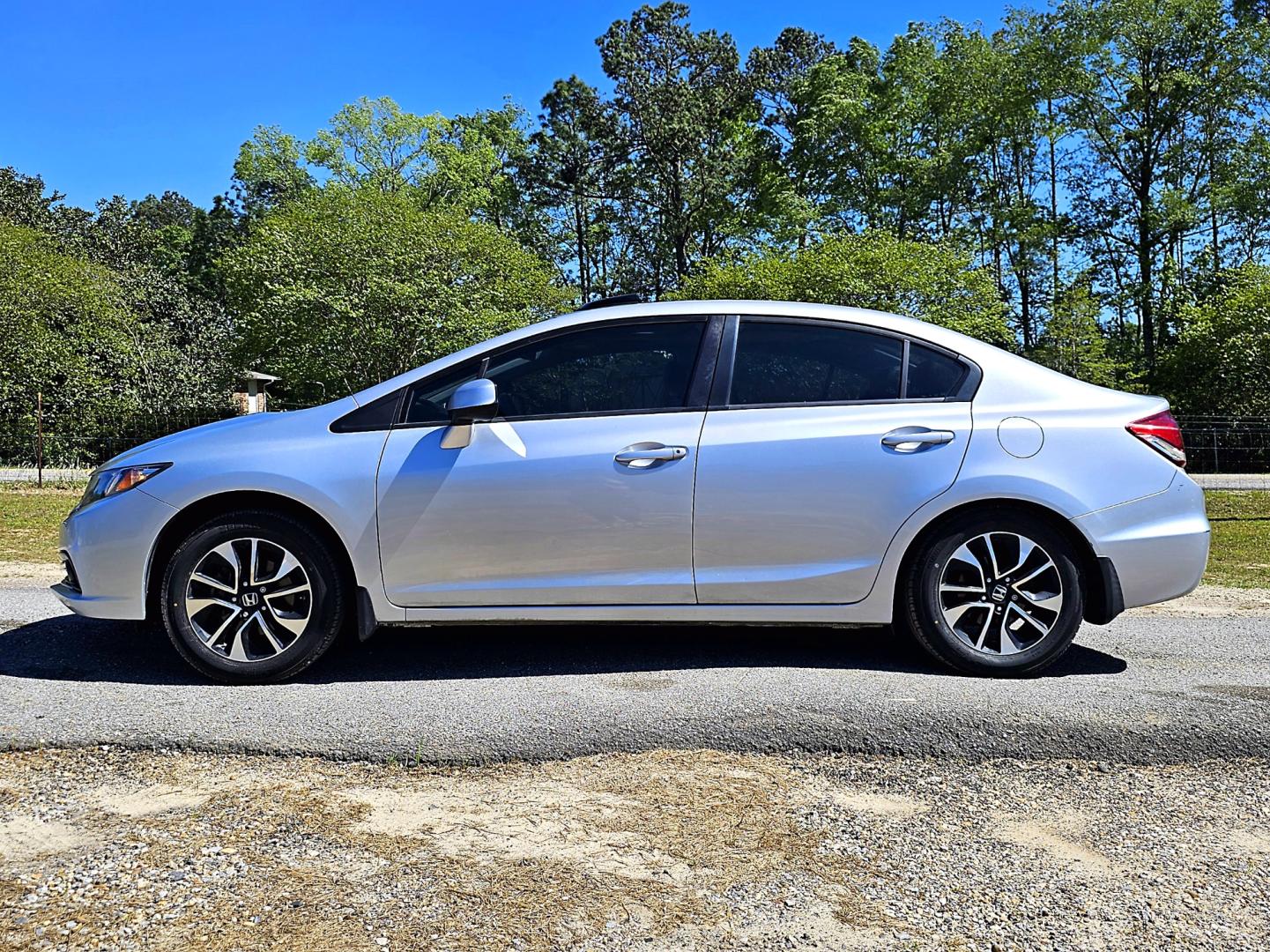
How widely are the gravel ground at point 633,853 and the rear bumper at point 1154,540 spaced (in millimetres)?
1087

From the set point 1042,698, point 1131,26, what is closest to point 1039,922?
point 1042,698

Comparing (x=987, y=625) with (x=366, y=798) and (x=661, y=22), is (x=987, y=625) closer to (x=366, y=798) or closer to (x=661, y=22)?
(x=366, y=798)

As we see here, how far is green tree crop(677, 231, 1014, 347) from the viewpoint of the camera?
27406 mm

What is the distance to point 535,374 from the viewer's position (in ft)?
15.3

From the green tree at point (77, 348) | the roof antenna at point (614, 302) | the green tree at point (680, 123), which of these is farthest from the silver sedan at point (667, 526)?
the green tree at point (680, 123)

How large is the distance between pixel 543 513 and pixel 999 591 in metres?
2.01

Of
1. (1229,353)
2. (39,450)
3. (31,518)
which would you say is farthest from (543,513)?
(1229,353)

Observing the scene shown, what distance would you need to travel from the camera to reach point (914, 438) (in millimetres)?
4469

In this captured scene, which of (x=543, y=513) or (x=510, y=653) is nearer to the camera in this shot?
(x=543, y=513)

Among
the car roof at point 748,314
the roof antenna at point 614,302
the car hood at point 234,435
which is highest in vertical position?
the roof antenna at point 614,302

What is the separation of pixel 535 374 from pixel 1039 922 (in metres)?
3.02

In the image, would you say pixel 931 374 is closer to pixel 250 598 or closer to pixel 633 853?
pixel 633 853

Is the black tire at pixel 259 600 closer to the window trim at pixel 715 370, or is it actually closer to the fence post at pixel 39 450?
the window trim at pixel 715 370

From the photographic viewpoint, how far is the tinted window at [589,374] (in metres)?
4.61
